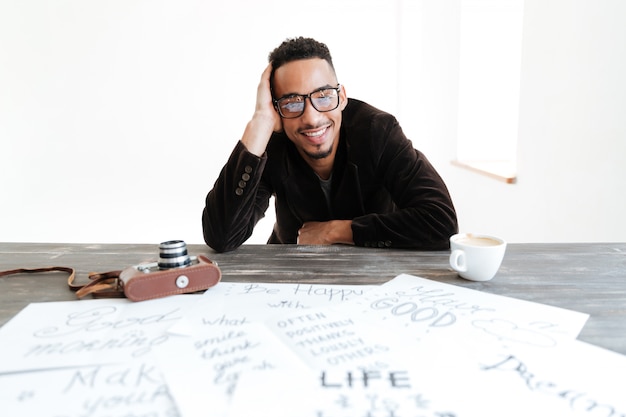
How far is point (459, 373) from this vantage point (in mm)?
420

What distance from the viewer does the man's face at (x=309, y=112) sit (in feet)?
3.72

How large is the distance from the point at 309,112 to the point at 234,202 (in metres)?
0.31

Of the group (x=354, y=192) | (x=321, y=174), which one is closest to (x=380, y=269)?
(x=354, y=192)

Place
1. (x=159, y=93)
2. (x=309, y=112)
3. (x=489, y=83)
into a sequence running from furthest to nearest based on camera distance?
(x=159, y=93) → (x=489, y=83) → (x=309, y=112)

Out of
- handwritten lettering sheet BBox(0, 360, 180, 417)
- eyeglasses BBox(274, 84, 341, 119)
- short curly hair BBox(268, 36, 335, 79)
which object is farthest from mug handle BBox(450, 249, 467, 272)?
short curly hair BBox(268, 36, 335, 79)

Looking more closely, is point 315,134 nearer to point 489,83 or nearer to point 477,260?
point 477,260

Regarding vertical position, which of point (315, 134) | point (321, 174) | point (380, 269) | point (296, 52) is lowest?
point (380, 269)

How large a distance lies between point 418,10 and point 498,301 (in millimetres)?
2990

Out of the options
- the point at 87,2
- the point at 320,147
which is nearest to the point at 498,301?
the point at 320,147

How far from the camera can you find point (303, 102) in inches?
44.9

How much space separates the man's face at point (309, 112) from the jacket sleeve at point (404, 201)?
0.12 m

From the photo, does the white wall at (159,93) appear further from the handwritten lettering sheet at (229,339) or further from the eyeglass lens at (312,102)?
the handwritten lettering sheet at (229,339)

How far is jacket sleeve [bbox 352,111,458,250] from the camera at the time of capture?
94 centimetres

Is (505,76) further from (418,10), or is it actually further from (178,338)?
(178,338)
